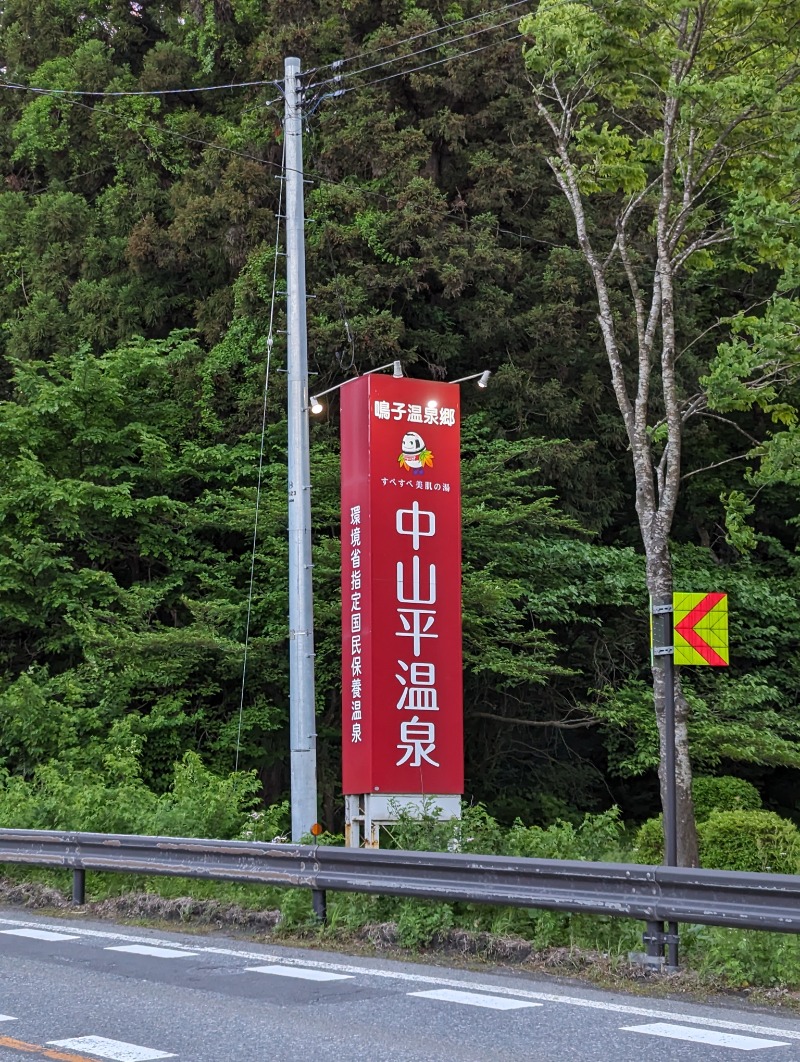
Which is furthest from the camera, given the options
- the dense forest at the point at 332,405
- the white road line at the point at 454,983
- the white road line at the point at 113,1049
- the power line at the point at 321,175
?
the power line at the point at 321,175

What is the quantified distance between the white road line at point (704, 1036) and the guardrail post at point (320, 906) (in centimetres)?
379

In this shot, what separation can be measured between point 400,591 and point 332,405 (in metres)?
11.0

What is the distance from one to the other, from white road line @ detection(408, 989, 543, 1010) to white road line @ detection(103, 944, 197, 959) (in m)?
2.21

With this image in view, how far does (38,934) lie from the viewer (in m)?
10.5

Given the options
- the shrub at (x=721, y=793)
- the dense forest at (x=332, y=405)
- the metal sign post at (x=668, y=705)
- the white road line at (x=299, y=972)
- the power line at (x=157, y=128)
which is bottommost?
the shrub at (x=721, y=793)

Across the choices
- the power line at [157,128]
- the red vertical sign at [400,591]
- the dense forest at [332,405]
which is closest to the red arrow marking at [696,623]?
the red vertical sign at [400,591]

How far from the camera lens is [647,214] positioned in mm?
26984

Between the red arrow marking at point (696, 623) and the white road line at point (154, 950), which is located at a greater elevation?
the red arrow marking at point (696, 623)

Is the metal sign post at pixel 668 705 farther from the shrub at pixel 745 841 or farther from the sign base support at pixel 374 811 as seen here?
Answer: the shrub at pixel 745 841

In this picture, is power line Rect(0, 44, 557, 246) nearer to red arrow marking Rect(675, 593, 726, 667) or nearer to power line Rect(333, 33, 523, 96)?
power line Rect(333, 33, 523, 96)

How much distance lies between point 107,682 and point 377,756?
8.40m

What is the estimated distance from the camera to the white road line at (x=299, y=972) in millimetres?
8422

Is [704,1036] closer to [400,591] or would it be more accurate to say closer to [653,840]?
[400,591]

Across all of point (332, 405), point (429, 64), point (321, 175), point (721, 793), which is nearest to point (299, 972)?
point (721, 793)
